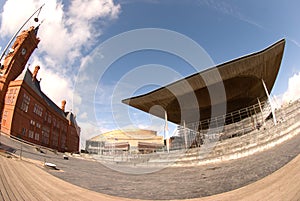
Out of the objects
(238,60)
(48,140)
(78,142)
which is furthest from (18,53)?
(238,60)

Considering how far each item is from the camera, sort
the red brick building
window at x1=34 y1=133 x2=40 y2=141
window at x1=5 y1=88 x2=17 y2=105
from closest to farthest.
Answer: the red brick building, window at x1=5 y1=88 x2=17 y2=105, window at x1=34 y1=133 x2=40 y2=141

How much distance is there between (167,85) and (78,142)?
6303cm

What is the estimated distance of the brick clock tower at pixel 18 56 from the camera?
120ft

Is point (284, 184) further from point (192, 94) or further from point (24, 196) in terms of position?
point (192, 94)

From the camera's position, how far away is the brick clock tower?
120ft

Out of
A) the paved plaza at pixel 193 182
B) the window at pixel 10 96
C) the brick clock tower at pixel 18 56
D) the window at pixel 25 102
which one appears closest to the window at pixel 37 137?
the window at pixel 25 102

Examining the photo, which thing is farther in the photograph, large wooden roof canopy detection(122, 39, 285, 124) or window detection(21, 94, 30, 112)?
window detection(21, 94, 30, 112)

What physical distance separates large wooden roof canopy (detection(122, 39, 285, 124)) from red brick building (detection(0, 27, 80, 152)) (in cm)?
2402

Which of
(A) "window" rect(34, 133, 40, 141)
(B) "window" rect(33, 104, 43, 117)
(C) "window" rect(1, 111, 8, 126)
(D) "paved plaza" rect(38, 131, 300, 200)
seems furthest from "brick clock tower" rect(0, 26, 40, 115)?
(D) "paved plaza" rect(38, 131, 300, 200)

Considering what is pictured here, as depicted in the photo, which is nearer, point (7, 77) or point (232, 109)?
point (232, 109)

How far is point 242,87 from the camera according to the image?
63.8ft

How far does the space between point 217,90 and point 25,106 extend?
119 feet

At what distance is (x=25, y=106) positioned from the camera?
3359 centimetres

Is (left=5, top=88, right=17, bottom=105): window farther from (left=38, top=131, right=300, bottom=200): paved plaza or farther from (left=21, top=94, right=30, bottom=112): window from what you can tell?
(left=38, top=131, right=300, bottom=200): paved plaza
